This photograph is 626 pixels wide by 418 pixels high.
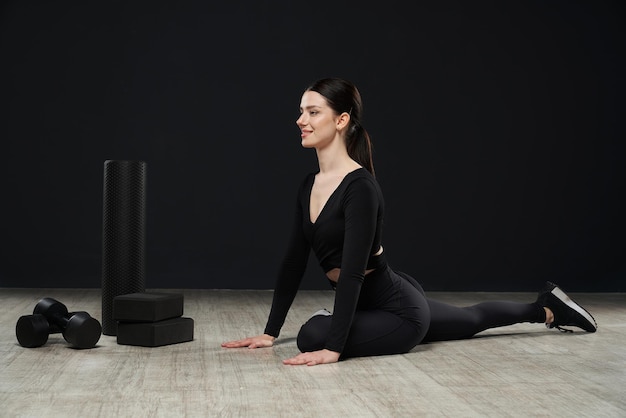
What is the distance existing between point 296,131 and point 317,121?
2.54 m

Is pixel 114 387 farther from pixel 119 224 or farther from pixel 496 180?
pixel 496 180

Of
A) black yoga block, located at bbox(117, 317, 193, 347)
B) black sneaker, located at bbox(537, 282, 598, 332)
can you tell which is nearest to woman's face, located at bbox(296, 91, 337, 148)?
black yoga block, located at bbox(117, 317, 193, 347)

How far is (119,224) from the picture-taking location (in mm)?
3746

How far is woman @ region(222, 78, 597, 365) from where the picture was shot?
306 centimetres

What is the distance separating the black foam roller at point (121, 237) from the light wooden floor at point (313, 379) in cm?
22

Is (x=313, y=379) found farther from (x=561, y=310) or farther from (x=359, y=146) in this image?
(x=561, y=310)

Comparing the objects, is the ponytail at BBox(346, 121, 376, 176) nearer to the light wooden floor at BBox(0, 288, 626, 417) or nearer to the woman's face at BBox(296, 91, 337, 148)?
the woman's face at BBox(296, 91, 337, 148)

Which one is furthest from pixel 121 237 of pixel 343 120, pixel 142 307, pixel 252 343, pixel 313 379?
pixel 313 379

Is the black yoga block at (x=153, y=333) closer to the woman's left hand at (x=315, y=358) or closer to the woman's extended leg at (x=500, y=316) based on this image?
the woman's left hand at (x=315, y=358)

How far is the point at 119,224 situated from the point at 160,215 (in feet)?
6.20

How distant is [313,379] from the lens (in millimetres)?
2775

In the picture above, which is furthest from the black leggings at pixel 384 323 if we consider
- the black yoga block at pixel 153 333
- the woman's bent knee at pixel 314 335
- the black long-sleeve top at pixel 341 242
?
the black yoga block at pixel 153 333

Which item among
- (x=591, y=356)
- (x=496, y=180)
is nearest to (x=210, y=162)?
(x=496, y=180)

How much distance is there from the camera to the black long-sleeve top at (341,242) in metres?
3.05
